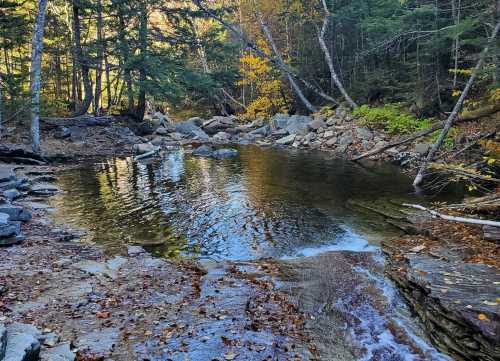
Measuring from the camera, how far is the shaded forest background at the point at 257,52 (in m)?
19.5

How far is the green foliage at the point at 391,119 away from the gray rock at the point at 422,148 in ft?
9.04

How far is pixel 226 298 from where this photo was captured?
5852 mm

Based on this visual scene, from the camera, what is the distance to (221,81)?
3094 cm

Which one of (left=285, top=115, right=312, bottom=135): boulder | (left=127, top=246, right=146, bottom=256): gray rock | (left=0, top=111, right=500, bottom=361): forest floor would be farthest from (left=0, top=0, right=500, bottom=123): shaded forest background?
(left=0, top=111, right=500, bottom=361): forest floor

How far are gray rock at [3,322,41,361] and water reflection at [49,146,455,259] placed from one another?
3849 mm

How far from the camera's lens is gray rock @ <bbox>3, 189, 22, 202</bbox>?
413 inches

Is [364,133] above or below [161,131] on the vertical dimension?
above

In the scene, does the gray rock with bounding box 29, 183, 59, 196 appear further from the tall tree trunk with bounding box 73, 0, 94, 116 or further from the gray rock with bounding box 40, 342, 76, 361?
the tall tree trunk with bounding box 73, 0, 94, 116

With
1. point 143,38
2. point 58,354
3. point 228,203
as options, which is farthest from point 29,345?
point 143,38

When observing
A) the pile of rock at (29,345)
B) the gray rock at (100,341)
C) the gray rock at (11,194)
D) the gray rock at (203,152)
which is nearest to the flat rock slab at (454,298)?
the gray rock at (100,341)

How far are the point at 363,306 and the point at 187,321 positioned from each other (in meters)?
2.51

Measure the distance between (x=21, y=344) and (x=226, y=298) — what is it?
2.81 meters

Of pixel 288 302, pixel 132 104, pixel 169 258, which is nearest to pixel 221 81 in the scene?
pixel 132 104

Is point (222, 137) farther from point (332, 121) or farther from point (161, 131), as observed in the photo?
point (332, 121)
